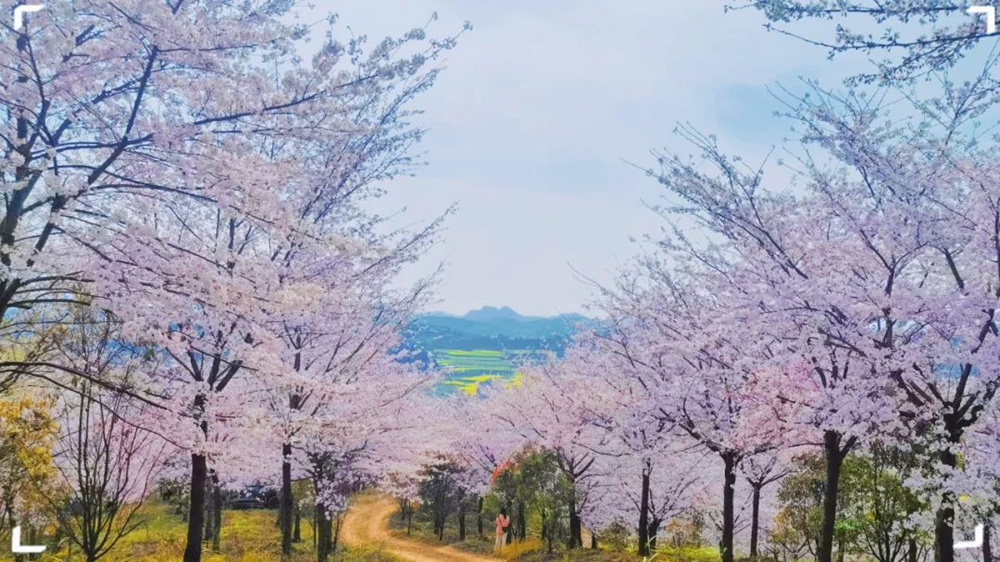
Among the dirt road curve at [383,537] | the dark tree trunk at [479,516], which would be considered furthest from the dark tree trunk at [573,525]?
the dark tree trunk at [479,516]

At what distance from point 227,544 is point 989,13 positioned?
21.8 m

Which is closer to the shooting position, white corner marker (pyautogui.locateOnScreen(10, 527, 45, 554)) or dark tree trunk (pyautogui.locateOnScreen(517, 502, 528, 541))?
white corner marker (pyautogui.locateOnScreen(10, 527, 45, 554))

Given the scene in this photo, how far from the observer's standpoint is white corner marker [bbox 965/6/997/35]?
367 cm

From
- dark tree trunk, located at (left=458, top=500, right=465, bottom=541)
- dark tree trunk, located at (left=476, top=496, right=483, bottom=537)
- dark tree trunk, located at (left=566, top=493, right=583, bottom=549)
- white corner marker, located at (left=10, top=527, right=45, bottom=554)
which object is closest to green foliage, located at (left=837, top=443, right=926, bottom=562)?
dark tree trunk, located at (left=566, top=493, right=583, bottom=549)

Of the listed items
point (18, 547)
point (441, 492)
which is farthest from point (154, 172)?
point (441, 492)

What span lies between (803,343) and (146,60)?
6983 millimetres

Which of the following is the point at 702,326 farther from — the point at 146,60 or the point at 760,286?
the point at 146,60

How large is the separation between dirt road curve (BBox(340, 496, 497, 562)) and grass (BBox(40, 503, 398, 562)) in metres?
2.06

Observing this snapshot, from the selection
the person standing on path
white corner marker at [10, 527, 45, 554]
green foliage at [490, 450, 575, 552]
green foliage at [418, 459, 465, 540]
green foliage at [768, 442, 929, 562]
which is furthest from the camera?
green foliage at [418, 459, 465, 540]

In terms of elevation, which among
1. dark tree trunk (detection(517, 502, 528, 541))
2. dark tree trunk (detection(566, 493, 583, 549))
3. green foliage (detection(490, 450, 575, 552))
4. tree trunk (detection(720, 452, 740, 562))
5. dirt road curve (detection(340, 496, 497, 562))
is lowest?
dirt road curve (detection(340, 496, 497, 562))

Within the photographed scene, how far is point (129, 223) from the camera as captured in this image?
4.82 metres

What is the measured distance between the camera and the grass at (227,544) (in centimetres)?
1211

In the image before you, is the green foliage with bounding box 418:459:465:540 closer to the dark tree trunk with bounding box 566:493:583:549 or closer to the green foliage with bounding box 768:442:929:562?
the dark tree trunk with bounding box 566:493:583:549

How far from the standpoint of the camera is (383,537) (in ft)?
89.9
